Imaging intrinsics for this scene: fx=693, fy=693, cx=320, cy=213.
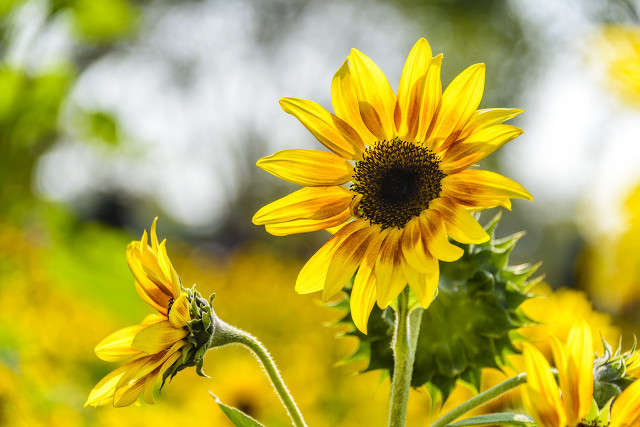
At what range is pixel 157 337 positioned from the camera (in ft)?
2.99

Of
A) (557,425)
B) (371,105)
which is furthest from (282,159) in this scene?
(557,425)

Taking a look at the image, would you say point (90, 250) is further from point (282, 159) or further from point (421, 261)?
point (421, 261)

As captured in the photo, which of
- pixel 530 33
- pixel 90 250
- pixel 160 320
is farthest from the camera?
pixel 530 33

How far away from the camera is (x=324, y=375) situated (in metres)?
3.73

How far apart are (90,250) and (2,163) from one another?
1.14ft

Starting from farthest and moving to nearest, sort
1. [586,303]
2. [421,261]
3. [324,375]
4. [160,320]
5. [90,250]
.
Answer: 1. [324,375]
2. [586,303]
3. [90,250]
4. [160,320]
5. [421,261]

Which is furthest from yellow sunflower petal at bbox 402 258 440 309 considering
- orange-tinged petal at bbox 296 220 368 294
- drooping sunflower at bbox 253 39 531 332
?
orange-tinged petal at bbox 296 220 368 294

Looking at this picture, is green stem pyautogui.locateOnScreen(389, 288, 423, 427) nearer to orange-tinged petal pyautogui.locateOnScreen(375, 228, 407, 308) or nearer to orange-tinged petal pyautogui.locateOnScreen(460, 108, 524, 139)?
orange-tinged petal pyautogui.locateOnScreen(375, 228, 407, 308)

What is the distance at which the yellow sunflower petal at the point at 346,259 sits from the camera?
931mm

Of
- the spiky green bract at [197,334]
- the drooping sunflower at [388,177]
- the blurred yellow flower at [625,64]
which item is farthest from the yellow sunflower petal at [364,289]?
the blurred yellow flower at [625,64]

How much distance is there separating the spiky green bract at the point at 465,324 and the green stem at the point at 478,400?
0.56 ft

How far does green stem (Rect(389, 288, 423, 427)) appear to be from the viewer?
917mm

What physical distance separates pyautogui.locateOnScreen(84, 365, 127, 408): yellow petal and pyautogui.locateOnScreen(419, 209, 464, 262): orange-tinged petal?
0.44 m

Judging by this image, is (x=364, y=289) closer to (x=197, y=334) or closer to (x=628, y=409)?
(x=197, y=334)
